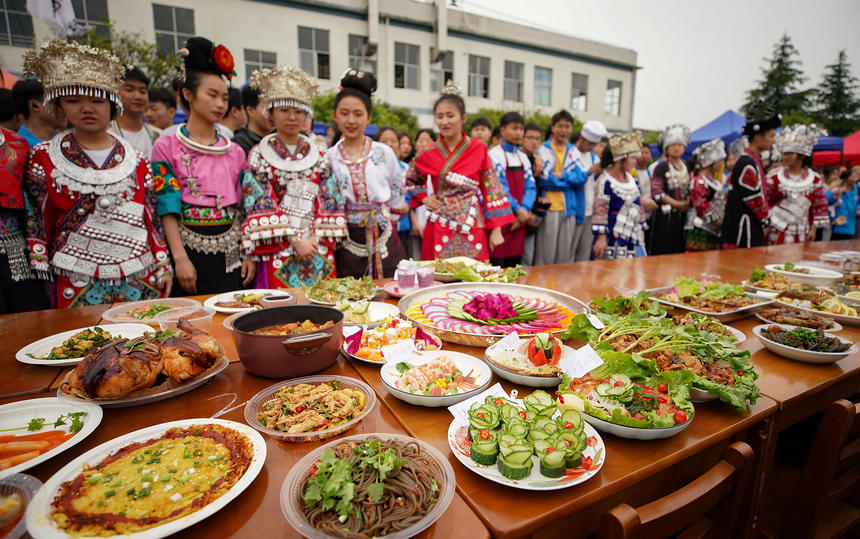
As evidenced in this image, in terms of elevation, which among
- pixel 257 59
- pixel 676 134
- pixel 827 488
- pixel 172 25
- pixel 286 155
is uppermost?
pixel 172 25

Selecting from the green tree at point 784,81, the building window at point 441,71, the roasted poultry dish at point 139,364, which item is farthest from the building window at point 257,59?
the green tree at point 784,81

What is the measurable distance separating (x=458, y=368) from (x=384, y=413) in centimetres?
30

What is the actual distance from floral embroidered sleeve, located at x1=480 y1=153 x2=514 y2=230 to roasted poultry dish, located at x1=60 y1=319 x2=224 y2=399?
2812mm

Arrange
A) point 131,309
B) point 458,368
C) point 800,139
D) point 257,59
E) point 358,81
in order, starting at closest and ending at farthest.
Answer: point 458,368, point 131,309, point 358,81, point 800,139, point 257,59

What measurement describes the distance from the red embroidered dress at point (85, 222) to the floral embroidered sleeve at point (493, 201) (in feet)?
8.45

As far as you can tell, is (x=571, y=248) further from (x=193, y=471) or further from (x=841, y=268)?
(x=193, y=471)

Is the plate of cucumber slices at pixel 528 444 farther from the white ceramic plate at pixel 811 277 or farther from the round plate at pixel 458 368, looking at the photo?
the white ceramic plate at pixel 811 277

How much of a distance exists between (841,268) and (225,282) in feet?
15.4

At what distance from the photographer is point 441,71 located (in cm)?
1864

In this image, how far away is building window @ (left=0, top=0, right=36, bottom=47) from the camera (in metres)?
11.4

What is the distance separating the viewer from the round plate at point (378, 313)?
1.67 metres

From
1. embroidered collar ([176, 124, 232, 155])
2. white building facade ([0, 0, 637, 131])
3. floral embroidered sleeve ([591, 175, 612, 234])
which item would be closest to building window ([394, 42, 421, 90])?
white building facade ([0, 0, 637, 131])

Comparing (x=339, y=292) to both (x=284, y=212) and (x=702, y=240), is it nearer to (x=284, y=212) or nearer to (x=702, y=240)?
(x=284, y=212)

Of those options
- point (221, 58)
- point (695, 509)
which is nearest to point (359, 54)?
point (221, 58)
